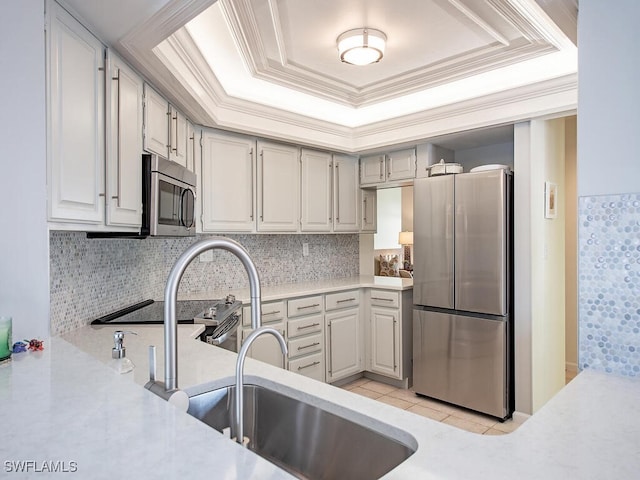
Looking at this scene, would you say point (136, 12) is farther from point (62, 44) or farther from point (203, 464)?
point (203, 464)

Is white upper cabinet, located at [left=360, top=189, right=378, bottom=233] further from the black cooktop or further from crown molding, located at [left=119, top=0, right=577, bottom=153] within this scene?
the black cooktop

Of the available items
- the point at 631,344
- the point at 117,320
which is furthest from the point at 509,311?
the point at 117,320

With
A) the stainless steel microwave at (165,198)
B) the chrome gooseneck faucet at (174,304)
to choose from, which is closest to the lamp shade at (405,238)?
the stainless steel microwave at (165,198)

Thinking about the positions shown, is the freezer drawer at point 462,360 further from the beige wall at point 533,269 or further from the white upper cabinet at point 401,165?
the white upper cabinet at point 401,165

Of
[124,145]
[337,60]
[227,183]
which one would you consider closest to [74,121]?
[124,145]

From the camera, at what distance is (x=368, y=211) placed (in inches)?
173

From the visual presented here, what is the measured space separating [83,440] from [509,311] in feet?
9.67

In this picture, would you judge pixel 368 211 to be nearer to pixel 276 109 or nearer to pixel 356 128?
pixel 356 128

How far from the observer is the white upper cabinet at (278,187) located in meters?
3.48

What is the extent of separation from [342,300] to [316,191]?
106 centimetres

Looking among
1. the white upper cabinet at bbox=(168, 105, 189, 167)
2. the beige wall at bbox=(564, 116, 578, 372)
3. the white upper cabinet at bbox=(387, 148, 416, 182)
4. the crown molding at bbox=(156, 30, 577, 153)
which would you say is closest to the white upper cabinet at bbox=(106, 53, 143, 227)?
the crown molding at bbox=(156, 30, 577, 153)

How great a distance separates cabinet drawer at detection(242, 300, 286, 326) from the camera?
9.95 ft

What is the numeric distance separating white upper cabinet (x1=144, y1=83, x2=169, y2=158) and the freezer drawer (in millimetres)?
2376

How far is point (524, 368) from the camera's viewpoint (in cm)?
296
